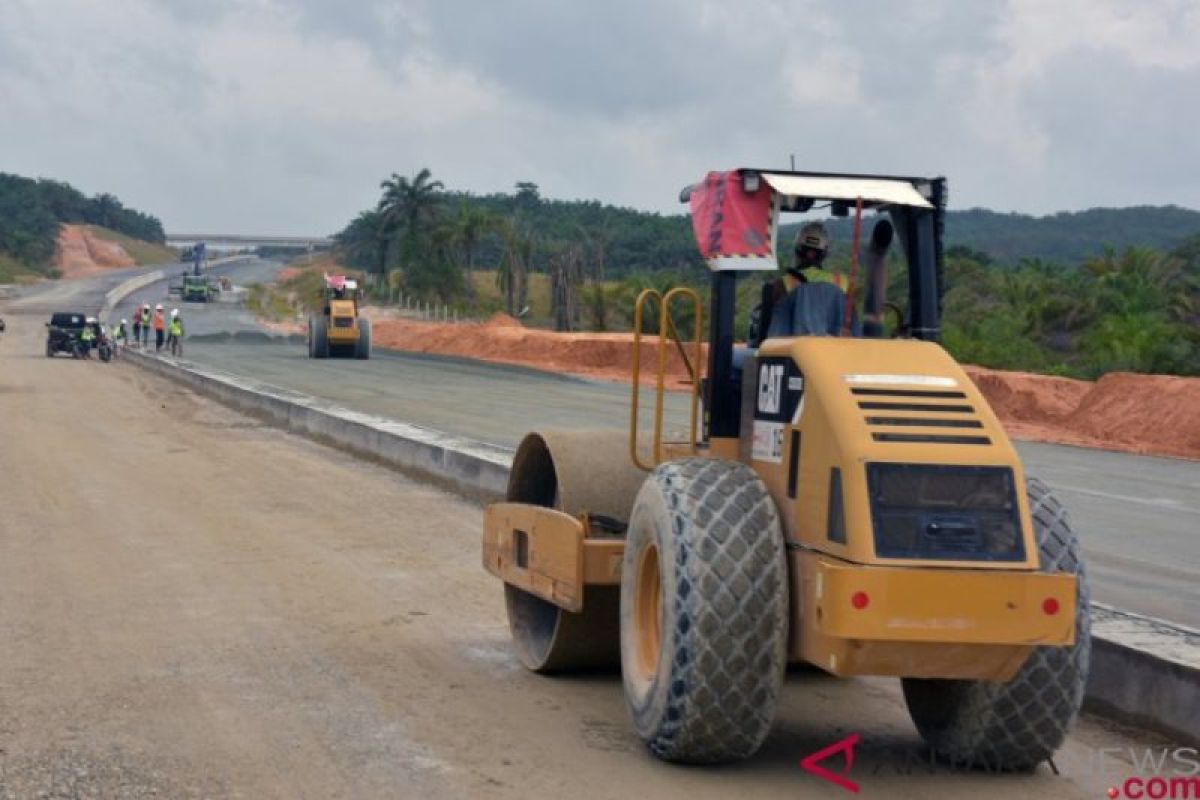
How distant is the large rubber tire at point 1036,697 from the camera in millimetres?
6602

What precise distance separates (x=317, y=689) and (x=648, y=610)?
1.84 metres

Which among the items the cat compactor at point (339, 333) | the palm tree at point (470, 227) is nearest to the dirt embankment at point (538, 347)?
the cat compactor at point (339, 333)

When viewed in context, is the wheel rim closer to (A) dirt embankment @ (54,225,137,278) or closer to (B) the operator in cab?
(B) the operator in cab

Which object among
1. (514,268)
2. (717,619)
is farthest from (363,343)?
(717,619)

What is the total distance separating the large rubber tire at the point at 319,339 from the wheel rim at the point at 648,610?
4752cm

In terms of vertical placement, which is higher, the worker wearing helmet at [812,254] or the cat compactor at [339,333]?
the worker wearing helmet at [812,254]

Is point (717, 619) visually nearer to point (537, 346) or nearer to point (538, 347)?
point (538, 347)

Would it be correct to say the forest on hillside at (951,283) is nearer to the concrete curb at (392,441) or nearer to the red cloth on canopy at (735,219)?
the red cloth on canopy at (735,219)

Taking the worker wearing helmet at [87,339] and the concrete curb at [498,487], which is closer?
the concrete curb at [498,487]

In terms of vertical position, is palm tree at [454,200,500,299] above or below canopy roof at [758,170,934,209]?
above

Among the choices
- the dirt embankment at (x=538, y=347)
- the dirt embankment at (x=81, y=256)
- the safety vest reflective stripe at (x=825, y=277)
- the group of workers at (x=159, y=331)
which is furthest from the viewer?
the dirt embankment at (x=81, y=256)

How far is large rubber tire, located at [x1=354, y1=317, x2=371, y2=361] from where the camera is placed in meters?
54.4

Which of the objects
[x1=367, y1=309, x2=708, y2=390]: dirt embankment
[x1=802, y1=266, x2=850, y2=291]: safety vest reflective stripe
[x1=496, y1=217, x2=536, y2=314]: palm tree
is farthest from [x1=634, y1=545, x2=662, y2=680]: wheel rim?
[x1=496, y1=217, x2=536, y2=314]: palm tree

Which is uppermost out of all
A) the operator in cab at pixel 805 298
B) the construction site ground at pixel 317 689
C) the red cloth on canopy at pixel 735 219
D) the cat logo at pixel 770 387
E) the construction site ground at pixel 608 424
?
the red cloth on canopy at pixel 735 219
